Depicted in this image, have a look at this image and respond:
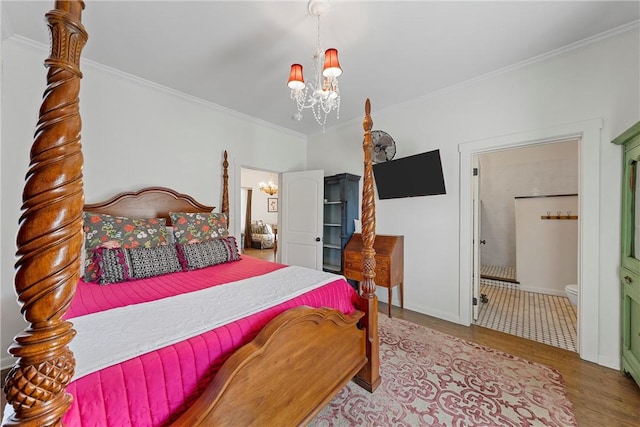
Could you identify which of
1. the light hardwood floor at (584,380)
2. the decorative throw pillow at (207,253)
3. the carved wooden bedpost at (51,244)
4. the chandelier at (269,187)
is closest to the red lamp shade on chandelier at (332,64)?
the carved wooden bedpost at (51,244)

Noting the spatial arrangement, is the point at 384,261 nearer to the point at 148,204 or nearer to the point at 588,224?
the point at 588,224

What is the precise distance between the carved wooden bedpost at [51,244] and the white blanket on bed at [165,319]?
0.93 ft

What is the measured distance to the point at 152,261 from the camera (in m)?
1.97

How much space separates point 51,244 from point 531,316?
405 centimetres

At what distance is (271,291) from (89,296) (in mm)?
1083

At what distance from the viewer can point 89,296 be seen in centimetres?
149

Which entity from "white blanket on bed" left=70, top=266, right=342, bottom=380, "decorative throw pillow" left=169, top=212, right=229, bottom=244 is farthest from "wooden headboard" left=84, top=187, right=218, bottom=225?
"white blanket on bed" left=70, top=266, right=342, bottom=380

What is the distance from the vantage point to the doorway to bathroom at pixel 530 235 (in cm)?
310

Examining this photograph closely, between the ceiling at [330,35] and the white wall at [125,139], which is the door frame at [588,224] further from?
the white wall at [125,139]

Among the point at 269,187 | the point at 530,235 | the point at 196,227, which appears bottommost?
the point at 530,235

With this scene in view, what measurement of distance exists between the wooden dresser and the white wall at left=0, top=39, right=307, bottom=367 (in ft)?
5.28

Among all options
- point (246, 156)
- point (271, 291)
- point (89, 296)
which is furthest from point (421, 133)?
point (89, 296)

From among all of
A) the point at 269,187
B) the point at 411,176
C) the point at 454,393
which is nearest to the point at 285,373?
the point at 454,393

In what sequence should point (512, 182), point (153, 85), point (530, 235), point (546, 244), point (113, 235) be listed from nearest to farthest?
1. point (113, 235)
2. point (153, 85)
3. point (546, 244)
4. point (530, 235)
5. point (512, 182)
